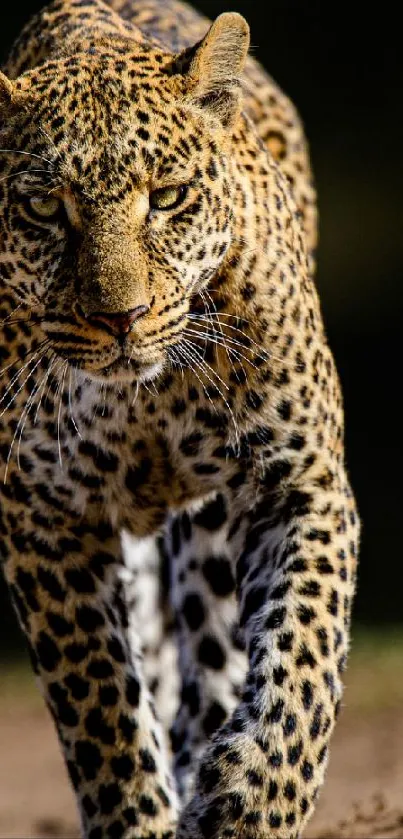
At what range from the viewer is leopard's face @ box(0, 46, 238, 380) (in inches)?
192

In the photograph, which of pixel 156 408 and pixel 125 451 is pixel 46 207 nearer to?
pixel 156 408

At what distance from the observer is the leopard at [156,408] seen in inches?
197

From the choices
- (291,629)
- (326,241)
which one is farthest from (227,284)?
(326,241)

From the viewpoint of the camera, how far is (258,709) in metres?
5.30

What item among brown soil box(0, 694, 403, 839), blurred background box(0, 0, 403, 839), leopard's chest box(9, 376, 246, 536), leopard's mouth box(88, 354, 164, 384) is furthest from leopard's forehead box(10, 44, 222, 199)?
brown soil box(0, 694, 403, 839)

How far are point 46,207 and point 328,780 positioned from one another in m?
3.88

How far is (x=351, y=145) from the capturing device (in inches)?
709

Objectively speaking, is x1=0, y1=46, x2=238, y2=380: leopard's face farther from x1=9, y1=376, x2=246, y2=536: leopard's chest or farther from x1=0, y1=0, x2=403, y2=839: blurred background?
x1=0, y1=0, x2=403, y2=839: blurred background

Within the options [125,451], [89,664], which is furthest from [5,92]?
[89,664]

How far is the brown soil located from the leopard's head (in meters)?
2.32

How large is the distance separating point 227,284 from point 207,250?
0.79ft

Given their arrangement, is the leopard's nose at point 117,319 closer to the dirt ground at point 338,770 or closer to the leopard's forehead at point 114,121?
the leopard's forehead at point 114,121

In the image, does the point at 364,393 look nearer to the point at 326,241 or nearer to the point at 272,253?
the point at 326,241

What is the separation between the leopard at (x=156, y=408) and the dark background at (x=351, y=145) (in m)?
8.77
